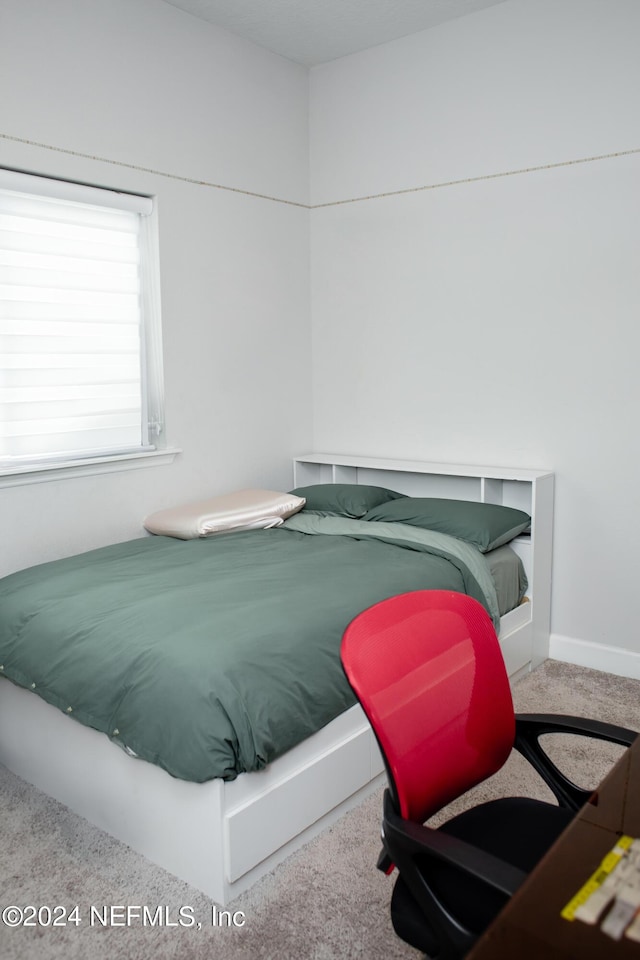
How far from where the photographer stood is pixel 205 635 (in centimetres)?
228

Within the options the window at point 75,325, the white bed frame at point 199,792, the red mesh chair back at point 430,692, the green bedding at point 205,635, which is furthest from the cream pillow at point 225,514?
the red mesh chair back at point 430,692

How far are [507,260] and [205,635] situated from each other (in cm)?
244

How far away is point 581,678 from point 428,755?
7.61 feet

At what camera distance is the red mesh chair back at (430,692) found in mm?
1403

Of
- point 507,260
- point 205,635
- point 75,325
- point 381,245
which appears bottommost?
point 205,635

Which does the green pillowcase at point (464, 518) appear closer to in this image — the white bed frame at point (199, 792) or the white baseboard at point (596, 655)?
the white baseboard at point (596, 655)

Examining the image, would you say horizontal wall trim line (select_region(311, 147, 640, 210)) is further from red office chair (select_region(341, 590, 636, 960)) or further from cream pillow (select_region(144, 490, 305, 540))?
red office chair (select_region(341, 590, 636, 960))

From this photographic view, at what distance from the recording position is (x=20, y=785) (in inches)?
105

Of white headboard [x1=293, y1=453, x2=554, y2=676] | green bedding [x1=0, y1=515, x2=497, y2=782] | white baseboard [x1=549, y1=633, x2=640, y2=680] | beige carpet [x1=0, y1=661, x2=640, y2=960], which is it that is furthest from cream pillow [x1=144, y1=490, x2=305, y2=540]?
white baseboard [x1=549, y1=633, x2=640, y2=680]

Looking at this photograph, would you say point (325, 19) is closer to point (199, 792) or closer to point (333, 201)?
point (333, 201)

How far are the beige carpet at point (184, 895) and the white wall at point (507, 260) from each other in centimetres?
140

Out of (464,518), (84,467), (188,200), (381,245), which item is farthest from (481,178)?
(84,467)

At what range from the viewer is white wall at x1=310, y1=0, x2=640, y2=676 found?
3447mm

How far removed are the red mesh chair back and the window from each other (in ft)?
6.92
